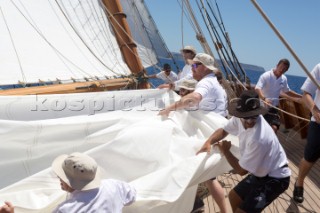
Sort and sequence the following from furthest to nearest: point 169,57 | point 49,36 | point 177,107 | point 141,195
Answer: point 169,57
point 49,36
point 177,107
point 141,195

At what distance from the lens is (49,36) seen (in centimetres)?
405

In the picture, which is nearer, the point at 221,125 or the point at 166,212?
the point at 166,212

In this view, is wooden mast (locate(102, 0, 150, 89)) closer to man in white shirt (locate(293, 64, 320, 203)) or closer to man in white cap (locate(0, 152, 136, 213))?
man in white shirt (locate(293, 64, 320, 203))

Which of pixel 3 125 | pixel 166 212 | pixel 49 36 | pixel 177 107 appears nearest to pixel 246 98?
pixel 177 107

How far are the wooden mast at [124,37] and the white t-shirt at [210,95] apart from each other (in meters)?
1.67

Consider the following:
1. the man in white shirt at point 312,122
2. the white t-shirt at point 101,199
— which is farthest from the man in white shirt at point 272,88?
the white t-shirt at point 101,199

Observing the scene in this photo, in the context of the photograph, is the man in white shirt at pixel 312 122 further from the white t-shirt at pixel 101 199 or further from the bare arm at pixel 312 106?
the white t-shirt at pixel 101 199

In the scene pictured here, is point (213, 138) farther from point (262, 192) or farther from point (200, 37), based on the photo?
point (200, 37)

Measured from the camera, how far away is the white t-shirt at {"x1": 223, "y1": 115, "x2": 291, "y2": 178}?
2.19 metres

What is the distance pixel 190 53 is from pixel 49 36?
1.58m

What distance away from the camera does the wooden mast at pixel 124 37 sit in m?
4.48

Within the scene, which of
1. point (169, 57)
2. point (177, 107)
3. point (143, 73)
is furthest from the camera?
point (169, 57)

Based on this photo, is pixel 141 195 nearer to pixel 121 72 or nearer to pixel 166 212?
pixel 166 212

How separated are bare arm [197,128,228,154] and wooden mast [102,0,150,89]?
217 cm
